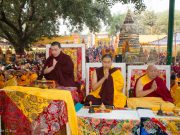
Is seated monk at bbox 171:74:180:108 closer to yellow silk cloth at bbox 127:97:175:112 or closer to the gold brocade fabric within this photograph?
yellow silk cloth at bbox 127:97:175:112

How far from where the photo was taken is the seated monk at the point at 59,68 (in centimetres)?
596

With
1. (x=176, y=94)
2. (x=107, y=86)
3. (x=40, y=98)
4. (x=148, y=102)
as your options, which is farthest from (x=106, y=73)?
(x=40, y=98)

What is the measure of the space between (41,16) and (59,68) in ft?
35.9

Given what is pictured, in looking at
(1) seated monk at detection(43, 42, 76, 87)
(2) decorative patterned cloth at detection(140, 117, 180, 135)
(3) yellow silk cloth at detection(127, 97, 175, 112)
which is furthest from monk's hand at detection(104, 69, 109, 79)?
(2) decorative patterned cloth at detection(140, 117, 180, 135)

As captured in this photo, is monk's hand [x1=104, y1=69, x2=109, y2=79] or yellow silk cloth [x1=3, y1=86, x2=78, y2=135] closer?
yellow silk cloth [x1=3, y1=86, x2=78, y2=135]

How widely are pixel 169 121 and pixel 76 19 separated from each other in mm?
13230

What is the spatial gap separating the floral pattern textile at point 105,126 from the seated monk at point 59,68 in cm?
231

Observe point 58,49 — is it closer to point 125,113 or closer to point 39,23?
point 125,113

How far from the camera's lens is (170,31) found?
24.7 feet

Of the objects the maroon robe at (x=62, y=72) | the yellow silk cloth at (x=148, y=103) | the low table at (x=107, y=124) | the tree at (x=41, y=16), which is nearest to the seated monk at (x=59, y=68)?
the maroon robe at (x=62, y=72)

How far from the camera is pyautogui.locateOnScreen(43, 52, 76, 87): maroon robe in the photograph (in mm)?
5969

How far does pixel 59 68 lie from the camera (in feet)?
19.8

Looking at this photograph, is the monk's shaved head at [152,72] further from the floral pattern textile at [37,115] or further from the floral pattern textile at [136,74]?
the floral pattern textile at [37,115]

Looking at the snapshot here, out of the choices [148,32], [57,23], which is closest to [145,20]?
[148,32]
